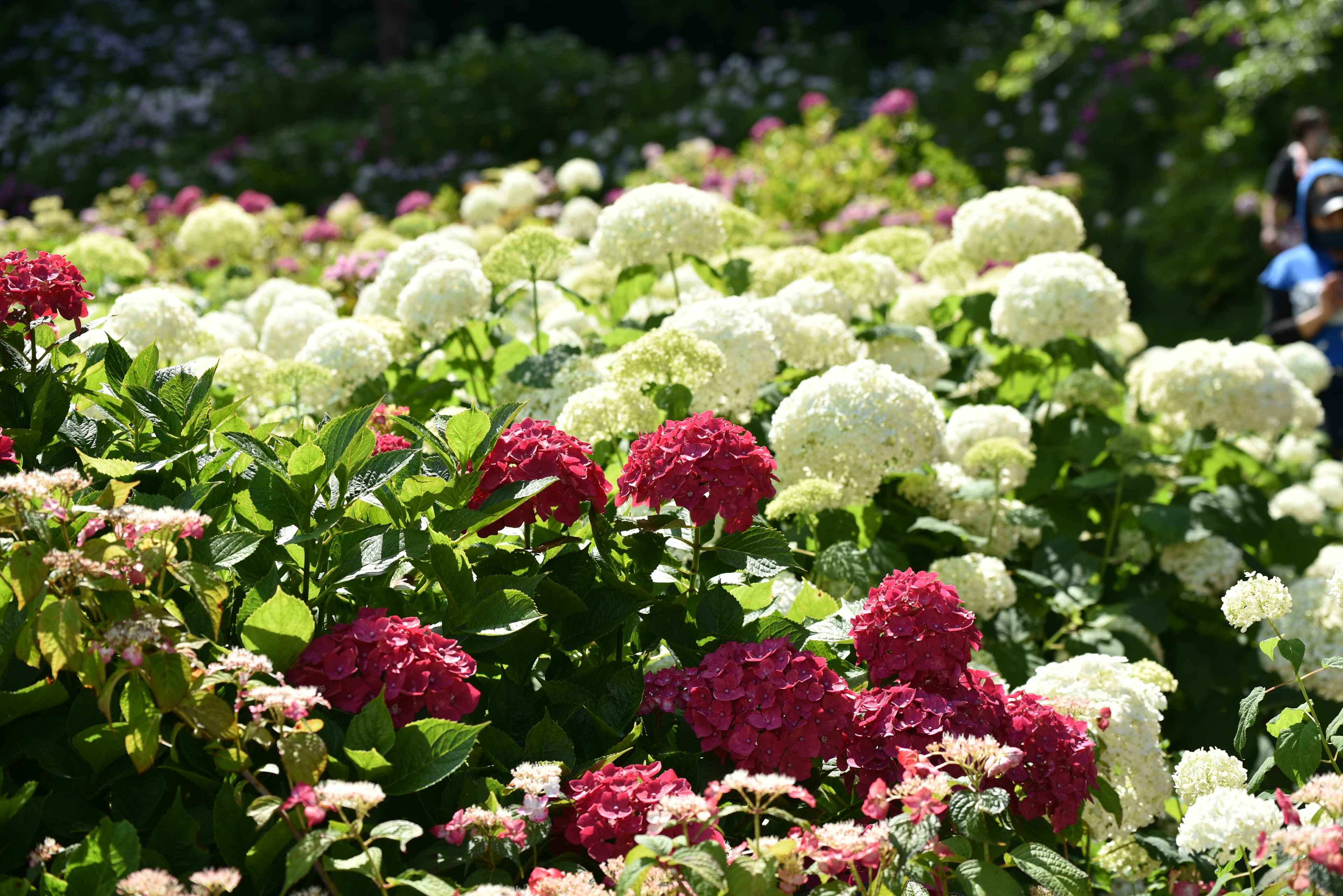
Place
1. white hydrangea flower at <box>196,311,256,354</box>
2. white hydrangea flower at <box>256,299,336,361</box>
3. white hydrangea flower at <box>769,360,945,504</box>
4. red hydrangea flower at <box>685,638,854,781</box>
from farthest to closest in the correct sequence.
A: white hydrangea flower at <box>196,311,256,354</box>
white hydrangea flower at <box>256,299,336,361</box>
white hydrangea flower at <box>769,360,945,504</box>
red hydrangea flower at <box>685,638,854,781</box>

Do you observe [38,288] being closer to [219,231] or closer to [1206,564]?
[1206,564]

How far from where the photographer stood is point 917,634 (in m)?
1.70

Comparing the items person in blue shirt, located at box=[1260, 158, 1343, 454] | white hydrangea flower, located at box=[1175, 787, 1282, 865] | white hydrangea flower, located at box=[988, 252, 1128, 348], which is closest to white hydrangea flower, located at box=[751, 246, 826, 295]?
white hydrangea flower, located at box=[988, 252, 1128, 348]

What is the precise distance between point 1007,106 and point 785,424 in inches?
407

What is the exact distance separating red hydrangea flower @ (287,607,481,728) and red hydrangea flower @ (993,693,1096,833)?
0.81m

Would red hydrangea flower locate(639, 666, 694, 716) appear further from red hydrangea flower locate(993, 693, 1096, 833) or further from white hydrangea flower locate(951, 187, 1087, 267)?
white hydrangea flower locate(951, 187, 1087, 267)

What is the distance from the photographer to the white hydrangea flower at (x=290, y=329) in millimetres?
3289

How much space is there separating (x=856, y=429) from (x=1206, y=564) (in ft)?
4.09

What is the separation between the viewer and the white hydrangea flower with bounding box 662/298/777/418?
2.75m

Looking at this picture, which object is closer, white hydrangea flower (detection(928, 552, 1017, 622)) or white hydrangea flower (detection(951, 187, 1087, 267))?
white hydrangea flower (detection(928, 552, 1017, 622))

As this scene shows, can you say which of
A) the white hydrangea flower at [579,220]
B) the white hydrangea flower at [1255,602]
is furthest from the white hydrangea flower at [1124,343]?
the white hydrangea flower at [1255,602]

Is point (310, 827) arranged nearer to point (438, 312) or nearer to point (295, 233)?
point (438, 312)

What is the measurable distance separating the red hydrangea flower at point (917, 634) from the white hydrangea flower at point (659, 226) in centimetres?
166

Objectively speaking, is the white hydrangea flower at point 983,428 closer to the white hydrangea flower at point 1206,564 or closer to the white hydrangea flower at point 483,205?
the white hydrangea flower at point 1206,564
